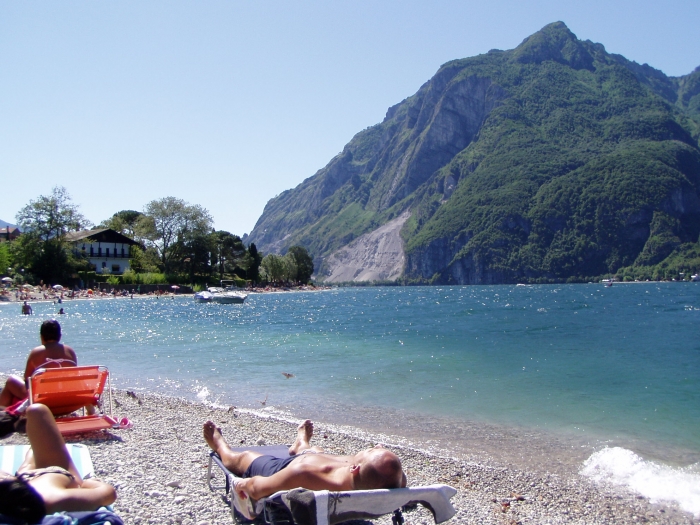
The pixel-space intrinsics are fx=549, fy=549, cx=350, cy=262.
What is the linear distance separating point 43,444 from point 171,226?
84.8 meters

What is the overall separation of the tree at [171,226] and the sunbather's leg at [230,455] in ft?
267

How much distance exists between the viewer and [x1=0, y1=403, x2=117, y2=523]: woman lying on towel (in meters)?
3.15

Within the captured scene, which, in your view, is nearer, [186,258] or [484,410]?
[484,410]

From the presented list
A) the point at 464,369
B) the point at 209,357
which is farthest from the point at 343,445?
the point at 209,357

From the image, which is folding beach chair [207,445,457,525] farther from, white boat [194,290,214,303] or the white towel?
white boat [194,290,214,303]

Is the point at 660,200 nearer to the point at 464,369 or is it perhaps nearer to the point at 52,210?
the point at 52,210

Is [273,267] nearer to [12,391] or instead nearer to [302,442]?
[12,391]

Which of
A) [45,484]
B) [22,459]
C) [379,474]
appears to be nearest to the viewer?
[45,484]

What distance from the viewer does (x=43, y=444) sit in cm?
400

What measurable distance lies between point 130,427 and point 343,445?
3.35 metres

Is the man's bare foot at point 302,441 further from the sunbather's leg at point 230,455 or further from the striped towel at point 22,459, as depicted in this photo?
the striped towel at point 22,459

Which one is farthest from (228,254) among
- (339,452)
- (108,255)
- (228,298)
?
(339,452)

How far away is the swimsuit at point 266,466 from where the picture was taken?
4.73 meters

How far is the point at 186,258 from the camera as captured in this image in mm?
86188
